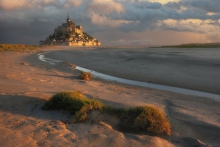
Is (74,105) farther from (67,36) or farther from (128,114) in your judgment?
(67,36)

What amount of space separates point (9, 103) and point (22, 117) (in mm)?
1712

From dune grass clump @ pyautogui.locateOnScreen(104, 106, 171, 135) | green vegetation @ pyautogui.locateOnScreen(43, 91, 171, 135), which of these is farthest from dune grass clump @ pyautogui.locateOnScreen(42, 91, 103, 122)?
dune grass clump @ pyautogui.locateOnScreen(104, 106, 171, 135)

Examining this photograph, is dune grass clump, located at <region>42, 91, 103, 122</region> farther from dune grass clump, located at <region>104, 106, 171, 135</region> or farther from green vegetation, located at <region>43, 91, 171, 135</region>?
dune grass clump, located at <region>104, 106, 171, 135</region>

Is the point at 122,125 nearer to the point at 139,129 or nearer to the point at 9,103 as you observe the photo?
the point at 139,129

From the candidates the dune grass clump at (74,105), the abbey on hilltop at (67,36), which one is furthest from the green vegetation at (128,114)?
the abbey on hilltop at (67,36)

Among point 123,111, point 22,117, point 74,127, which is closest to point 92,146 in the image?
point 74,127

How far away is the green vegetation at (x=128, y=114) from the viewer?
24.1 ft

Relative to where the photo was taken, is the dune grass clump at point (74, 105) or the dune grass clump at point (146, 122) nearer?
the dune grass clump at point (146, 122)

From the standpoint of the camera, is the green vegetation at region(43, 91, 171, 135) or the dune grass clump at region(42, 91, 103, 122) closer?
the green vegetation at region(43, 91, 171, 135)

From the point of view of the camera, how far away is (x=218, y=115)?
9.59m

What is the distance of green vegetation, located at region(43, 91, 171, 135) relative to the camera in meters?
7.36

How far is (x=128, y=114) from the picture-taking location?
8.09 metres

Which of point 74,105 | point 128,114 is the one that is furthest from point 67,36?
point 128,114

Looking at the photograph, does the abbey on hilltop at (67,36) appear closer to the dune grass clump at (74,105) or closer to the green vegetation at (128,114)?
the dune grass clump at (74,105)
